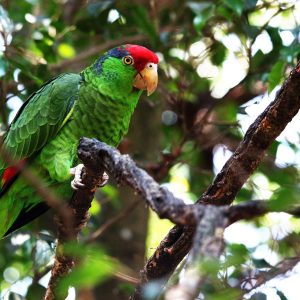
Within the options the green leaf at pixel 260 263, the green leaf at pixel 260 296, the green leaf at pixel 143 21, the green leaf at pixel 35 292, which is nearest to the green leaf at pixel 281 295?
the green leaf at pixel 260 296

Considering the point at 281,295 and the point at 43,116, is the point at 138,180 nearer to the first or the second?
the point at 281,295

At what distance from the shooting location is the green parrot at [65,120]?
8.14ft

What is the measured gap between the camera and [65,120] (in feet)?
8.18

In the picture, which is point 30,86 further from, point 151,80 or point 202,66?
point 202,66

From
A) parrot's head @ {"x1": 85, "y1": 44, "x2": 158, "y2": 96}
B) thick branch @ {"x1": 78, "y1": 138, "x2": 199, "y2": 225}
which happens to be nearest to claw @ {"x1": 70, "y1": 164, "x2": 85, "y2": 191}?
thick branch @ {"x1": 78, "y1": 138, "x2": 199, "y2": 225}

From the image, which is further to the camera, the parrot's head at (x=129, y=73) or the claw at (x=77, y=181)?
the parrot's head at (x=129, y=73)

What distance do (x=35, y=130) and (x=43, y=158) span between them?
14 centimetres

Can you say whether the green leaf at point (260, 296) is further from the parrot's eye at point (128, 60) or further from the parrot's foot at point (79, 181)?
the parrot's eye at point (128, 60)

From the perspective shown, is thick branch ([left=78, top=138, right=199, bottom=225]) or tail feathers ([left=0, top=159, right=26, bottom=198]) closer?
thick branch ([left=78, top=138, right=199, bottom=225])

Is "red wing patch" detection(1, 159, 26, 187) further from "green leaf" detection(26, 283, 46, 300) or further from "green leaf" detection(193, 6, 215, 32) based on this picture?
"green leaf" detection(193, 6, 215, 32)

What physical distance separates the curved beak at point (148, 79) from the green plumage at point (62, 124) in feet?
0.10

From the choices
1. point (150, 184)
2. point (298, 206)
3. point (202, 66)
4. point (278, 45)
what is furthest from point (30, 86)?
point (298, 206)

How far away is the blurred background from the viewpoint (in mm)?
2545

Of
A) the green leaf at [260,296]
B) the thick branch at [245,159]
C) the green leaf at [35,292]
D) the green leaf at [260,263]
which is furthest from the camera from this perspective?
the green leaf at [35,292]
